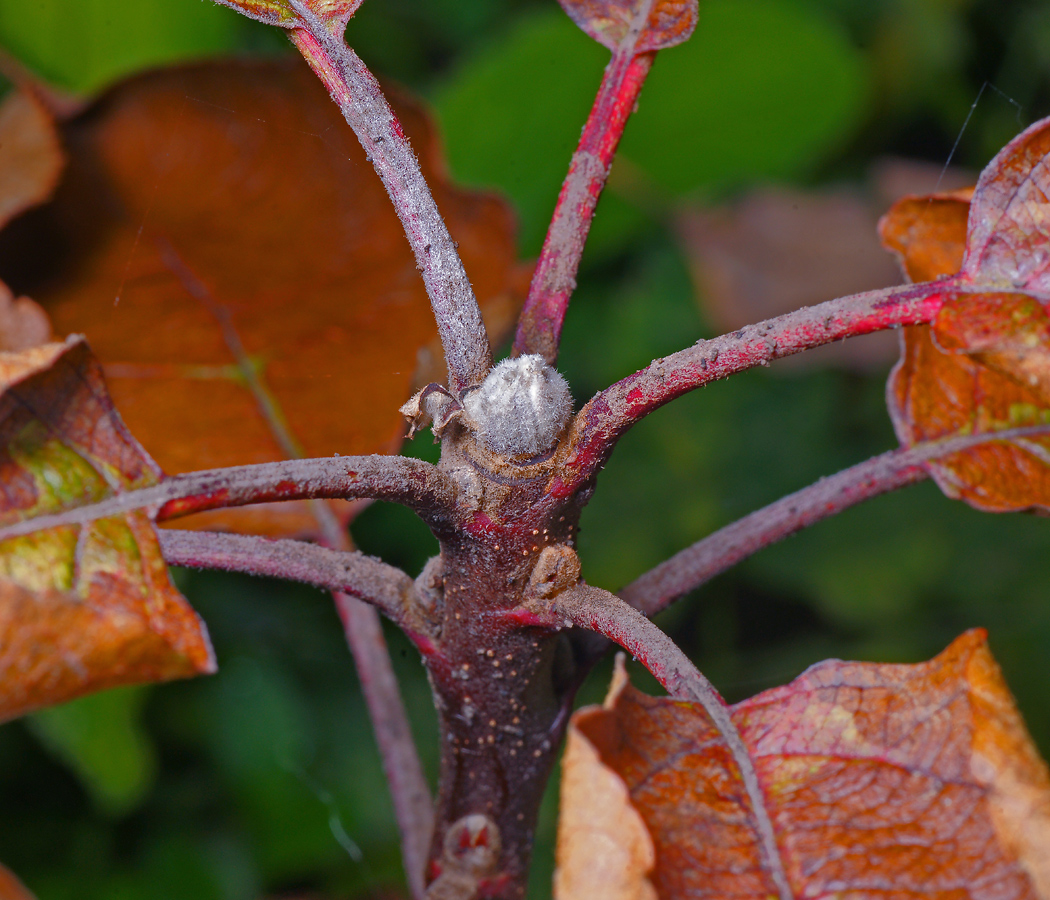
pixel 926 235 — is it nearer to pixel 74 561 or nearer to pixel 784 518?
pixel 784 518

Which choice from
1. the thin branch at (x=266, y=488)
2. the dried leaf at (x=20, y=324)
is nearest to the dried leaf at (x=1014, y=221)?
the thin branch at (x=266, y=488)

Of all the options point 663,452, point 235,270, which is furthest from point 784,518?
point 663,452

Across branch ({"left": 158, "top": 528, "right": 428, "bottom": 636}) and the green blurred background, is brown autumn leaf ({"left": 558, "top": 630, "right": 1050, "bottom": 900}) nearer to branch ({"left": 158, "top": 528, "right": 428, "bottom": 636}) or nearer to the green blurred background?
branch ({"left": 158, "top": 528, "right": 428, "bottom": 636})

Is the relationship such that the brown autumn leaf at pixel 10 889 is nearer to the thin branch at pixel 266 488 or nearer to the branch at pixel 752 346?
the thin branch at pixel 266 488

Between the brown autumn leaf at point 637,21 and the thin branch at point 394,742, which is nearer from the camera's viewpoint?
the brown autumn leaf at point 637,21

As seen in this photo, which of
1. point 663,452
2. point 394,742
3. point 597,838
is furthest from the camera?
point 663,452

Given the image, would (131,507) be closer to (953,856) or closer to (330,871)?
(953,856)

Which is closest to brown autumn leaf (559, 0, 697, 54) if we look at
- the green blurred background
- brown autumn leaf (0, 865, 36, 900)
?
brown autumn leaf (0, 865, 36, 900)
